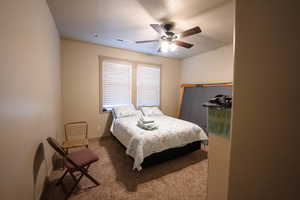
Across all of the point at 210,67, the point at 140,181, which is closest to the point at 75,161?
the point at 140,181

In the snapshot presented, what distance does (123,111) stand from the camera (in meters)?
3.29

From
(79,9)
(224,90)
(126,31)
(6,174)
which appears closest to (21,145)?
(6,174)

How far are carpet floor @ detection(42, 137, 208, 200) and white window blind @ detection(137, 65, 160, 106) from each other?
202 centimetres

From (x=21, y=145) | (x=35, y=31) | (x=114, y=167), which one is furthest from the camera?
(x=114, y=167)

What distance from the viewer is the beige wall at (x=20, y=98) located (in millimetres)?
813

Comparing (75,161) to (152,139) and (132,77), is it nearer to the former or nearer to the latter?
(152,139)

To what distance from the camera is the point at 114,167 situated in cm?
207

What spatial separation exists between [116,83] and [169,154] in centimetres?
239

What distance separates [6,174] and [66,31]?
2.74 meters

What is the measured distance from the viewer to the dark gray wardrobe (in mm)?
3368

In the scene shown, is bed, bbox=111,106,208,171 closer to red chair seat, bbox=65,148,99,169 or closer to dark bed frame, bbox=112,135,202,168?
dark bed frame, bbox=112,135,202,168

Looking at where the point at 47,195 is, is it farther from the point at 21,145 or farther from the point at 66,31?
the point at 66,31

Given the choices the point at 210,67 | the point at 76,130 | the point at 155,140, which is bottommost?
the point at 76,130

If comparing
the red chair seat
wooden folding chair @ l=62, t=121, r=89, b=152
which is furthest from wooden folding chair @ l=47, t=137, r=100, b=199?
wooden folding chair @ l=62, t=121, r=89, b=152
